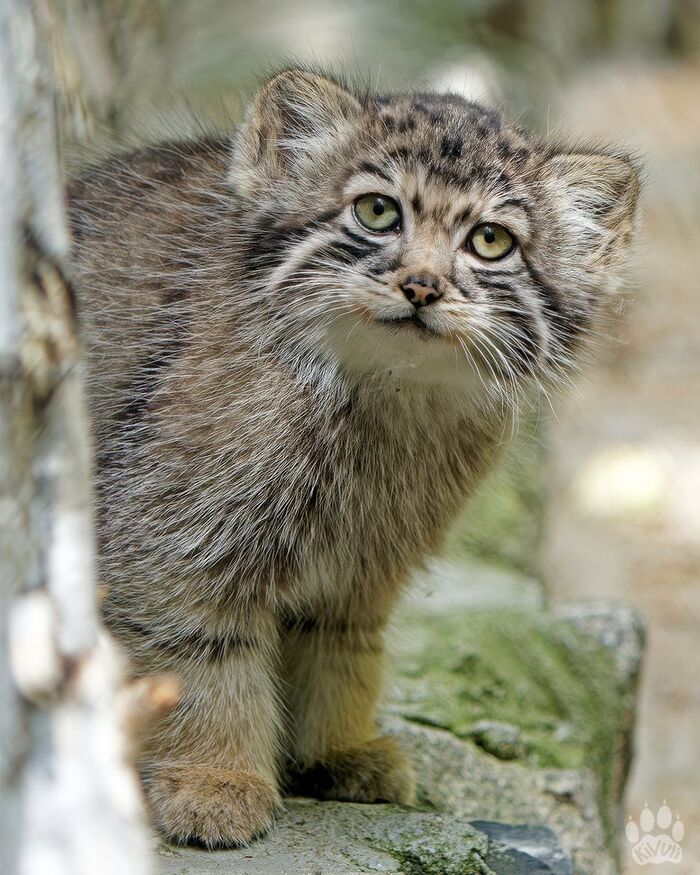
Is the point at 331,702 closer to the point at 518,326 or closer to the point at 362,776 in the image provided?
the point at 362,776

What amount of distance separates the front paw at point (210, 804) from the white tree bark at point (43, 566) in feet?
4.26

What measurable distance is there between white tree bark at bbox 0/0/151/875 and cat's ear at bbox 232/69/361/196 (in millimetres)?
1653

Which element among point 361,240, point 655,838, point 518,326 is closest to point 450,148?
point 361,240

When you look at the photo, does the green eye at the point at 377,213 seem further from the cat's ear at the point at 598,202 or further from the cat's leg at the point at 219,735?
the cat's leg at the point at 219,735

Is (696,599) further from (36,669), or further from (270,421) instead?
(36,669)

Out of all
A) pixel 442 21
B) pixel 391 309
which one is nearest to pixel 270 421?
pixel 391 309

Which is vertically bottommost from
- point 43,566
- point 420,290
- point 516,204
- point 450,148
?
point 43,566

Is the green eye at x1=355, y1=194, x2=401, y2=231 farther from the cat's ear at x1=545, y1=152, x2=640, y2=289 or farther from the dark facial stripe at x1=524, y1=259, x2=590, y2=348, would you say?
the cat's ear at x1=545, y1=152, x2=640, y2=289

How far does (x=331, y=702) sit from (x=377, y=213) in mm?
1484

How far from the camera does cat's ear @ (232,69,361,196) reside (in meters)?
3.49

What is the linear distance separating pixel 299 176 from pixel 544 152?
70 centimetres

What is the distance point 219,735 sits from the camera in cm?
335

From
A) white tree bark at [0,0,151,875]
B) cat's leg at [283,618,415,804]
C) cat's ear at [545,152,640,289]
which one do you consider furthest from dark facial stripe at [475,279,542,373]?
white tree bark at [0,0,151,875]

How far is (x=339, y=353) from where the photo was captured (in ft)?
10.8
